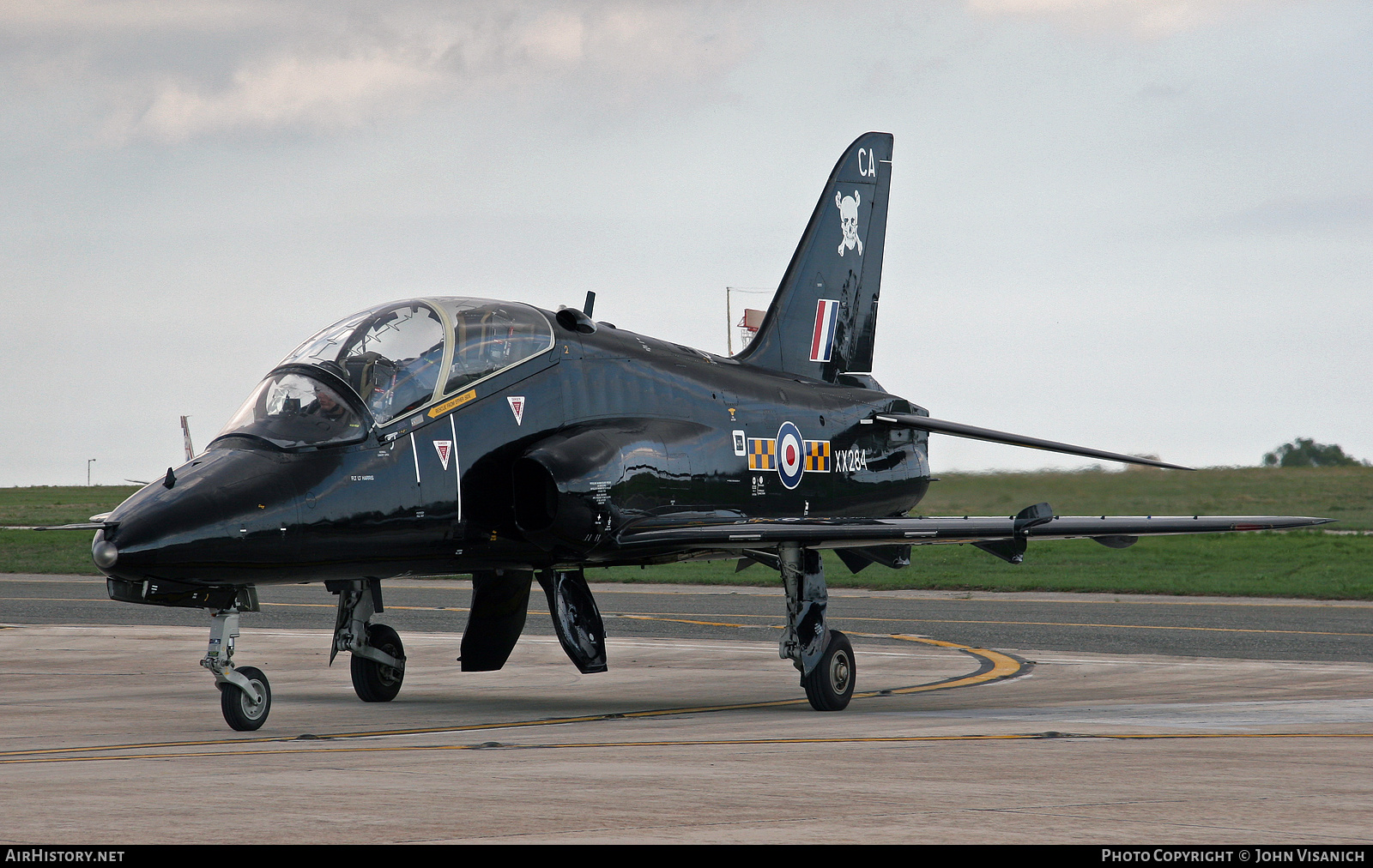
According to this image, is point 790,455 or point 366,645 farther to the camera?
point 790,455

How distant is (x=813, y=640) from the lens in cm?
1373

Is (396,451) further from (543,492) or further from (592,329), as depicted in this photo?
(592,329)

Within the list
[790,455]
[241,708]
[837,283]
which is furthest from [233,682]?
[837,283]

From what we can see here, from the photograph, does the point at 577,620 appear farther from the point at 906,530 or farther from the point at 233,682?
the point at 233,682

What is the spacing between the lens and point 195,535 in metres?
10.4

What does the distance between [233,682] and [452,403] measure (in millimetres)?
2956

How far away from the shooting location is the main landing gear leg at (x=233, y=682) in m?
11.2

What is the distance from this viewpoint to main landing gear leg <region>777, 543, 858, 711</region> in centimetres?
1352

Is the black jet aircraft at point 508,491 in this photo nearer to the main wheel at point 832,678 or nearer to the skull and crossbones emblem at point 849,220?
the main wheel at point 832,678

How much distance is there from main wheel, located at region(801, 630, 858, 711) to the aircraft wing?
99 cm

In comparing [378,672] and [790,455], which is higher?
[790,455]
